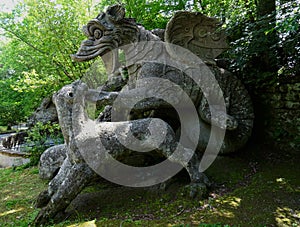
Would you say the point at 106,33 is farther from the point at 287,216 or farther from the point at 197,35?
the point at 287,216

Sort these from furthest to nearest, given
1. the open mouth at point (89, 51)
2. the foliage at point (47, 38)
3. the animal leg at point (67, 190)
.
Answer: the foliage at point (47, 38), the open mouth at point (89, 51), the animal leg at point (67, 190)

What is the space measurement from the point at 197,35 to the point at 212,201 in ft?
7.47

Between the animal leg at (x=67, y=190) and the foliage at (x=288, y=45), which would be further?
the foliage at (x=288, y=45)

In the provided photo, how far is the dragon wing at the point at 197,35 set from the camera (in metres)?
3.39

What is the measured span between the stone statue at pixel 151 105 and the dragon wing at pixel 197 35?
13 millimetres

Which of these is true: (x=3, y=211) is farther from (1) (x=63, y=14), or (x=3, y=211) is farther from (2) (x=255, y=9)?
(1) (x=63, y=14)

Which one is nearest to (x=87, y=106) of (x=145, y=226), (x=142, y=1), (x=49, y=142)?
(x=145, y=226)

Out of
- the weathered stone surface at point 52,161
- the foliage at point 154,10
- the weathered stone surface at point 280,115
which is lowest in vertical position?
the weathered stone surface at point 52,161

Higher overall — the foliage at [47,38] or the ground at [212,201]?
the foliage at [47,38]

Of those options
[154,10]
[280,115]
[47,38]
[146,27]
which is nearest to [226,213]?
[280,115]

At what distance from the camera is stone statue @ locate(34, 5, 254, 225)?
266cm

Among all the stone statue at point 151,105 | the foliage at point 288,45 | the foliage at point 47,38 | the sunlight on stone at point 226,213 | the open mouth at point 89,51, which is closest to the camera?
the sunlight on stone at point 226,213

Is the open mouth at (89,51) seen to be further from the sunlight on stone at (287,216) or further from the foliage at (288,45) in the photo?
the sunlight on stone at (287,216)

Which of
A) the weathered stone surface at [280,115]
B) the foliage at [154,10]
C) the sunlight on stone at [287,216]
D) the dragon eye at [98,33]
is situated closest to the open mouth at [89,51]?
the dragon eye at [98,33]
